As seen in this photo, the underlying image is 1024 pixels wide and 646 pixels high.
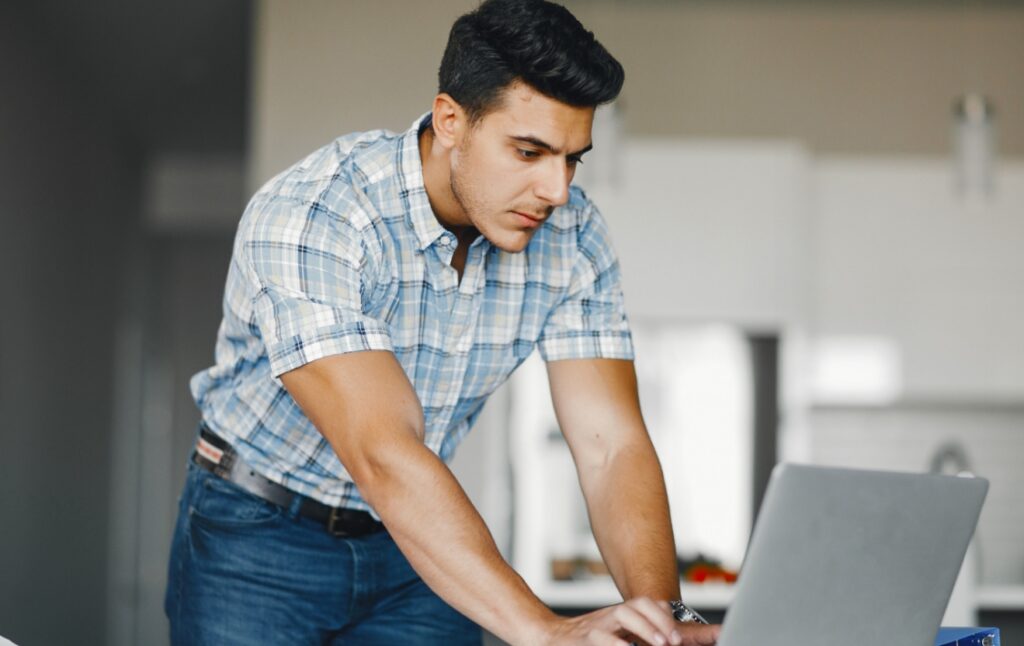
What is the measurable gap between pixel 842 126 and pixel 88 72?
10.3 ft

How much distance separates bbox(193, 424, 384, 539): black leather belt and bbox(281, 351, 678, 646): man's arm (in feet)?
1.21

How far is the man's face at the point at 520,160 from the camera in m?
1.48

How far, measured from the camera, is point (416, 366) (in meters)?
1.71

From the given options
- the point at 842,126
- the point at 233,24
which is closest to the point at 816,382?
the point at 842,126

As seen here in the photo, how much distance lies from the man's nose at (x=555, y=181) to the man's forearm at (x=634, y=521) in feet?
1.31

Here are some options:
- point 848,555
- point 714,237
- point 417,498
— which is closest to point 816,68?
point 714,237

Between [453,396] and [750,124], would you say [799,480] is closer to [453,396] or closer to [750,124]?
[453,396]

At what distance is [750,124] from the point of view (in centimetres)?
466

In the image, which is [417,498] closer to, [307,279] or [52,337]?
[307,279]

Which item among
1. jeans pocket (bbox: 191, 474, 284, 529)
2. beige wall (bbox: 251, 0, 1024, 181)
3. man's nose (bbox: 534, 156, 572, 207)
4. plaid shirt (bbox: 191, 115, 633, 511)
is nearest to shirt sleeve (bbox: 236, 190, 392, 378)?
plaid shirt (bbox: 191, 115, 633, 511)

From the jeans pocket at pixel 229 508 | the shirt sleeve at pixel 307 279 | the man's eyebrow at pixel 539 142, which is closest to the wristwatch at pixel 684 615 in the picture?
the shirt sleeve at pixel 307 279

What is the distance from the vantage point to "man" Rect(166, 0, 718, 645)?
4.49ft

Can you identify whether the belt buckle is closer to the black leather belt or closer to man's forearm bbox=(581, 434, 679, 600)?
the black leather belt

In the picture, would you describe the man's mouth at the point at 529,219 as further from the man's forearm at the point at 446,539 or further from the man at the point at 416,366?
the man's forearm at the point at 446,539
